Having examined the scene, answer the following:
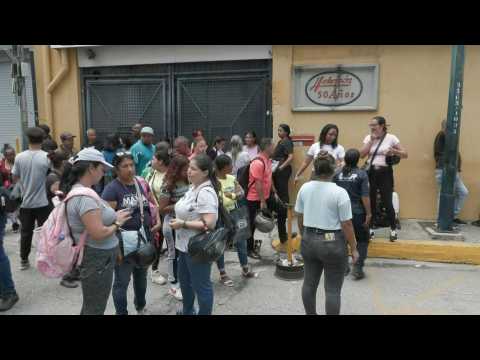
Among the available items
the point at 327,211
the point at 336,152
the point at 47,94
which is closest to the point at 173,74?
the point at 47,94

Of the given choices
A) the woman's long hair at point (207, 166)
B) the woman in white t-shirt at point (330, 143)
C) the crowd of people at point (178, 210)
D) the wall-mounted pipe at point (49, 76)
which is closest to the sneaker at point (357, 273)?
the crowd of people at point (178, 210)

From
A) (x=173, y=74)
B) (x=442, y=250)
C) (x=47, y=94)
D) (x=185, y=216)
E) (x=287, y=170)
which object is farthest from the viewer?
(x=47, y=94)

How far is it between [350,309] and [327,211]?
1.53m

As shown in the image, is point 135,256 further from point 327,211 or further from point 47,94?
point 47,94

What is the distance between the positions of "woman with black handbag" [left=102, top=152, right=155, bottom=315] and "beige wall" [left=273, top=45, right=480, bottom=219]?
490 cm

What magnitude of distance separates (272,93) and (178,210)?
5.02m

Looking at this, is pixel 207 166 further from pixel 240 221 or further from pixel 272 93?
pixel 272 93

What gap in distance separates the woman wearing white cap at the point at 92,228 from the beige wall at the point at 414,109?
547cm

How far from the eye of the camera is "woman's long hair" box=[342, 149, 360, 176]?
15.8ft

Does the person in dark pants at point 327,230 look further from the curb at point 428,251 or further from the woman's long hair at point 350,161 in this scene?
the curb at point 428,251

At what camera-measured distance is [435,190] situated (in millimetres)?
7477

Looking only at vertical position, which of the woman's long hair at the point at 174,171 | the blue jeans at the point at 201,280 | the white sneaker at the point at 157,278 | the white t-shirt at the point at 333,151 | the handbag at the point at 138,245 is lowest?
the white sneaker at the point at 157,278

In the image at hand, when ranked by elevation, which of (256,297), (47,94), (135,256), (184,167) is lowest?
(256,297)

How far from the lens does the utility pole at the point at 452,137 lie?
6047 mm
